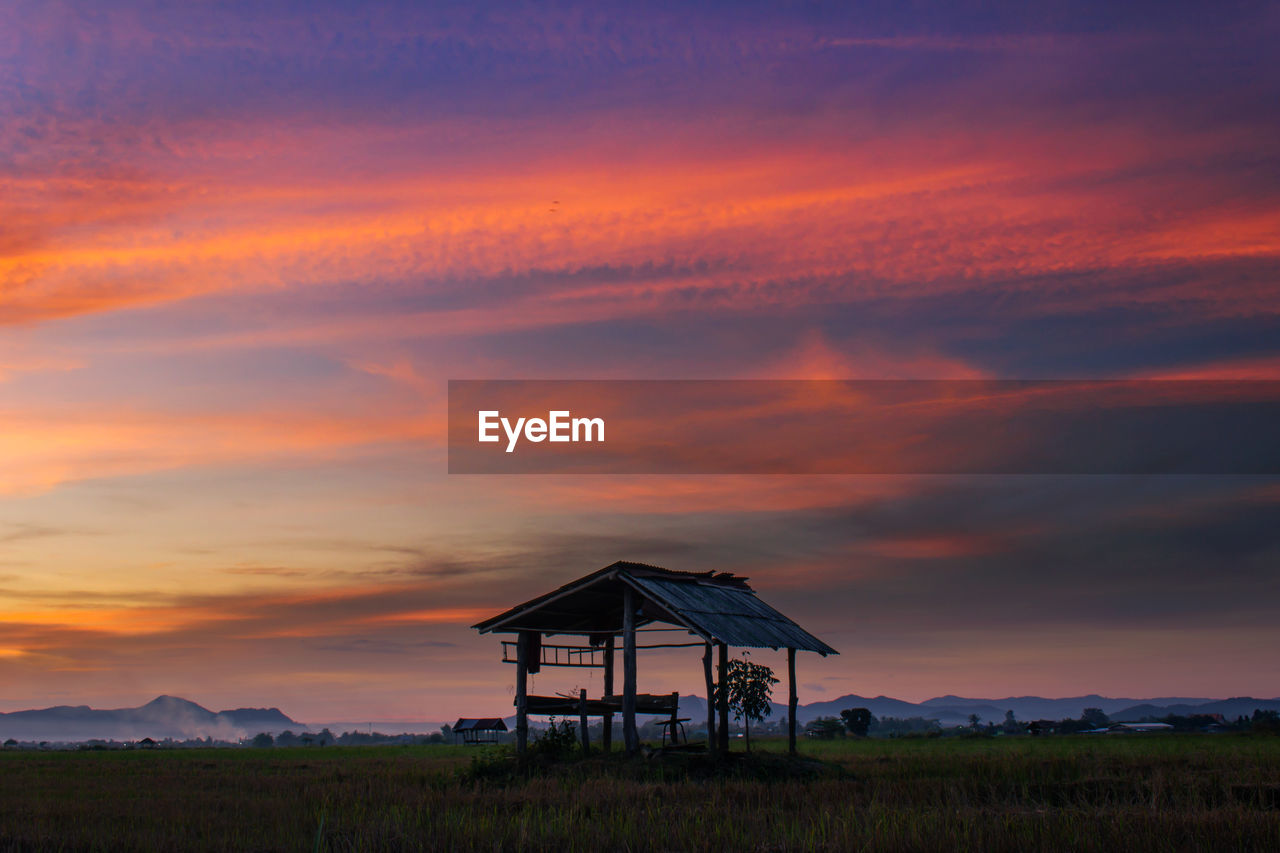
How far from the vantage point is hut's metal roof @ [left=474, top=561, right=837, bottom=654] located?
26.5 m

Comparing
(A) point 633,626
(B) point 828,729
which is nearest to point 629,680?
(A) point 633,626

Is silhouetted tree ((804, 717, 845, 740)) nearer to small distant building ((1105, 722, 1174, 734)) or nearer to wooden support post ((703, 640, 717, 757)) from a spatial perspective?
small distant building ((1105, 722, 1174, 734))

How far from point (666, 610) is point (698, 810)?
1003cm

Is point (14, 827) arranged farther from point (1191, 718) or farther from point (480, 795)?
point (1191, 718)

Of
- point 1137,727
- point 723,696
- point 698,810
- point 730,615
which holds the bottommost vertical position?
point 1137,727

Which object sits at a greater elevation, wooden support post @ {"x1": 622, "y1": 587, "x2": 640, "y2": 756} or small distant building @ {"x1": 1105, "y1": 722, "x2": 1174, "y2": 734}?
wooden support post @ {"x1": 622, "y1": 587, "x2": 640, "y2": 756}

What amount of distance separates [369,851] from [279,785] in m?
16.7

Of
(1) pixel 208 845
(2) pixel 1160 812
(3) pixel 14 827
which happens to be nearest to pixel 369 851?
(1) pixel 208 845

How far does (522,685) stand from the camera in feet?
99.3

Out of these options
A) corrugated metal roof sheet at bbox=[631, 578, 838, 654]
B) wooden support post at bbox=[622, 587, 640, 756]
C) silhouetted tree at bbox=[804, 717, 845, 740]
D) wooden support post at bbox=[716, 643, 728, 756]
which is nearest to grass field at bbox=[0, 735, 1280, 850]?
wooden support post at bbox=[622, 587, 640, 756]

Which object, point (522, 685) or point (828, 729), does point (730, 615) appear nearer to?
point (522, 685)

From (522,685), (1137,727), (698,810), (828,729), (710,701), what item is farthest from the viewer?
(1137,727)

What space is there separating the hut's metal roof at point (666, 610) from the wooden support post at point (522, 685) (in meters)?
0.58

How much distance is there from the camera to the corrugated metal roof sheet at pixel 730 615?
26.1 metres
